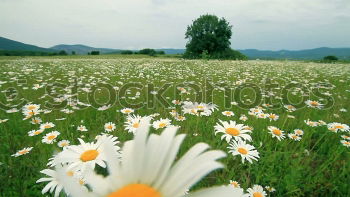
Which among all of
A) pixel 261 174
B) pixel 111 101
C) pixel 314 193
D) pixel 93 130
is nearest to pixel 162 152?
pixel 261 174

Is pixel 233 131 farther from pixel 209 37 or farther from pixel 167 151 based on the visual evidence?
pixel 209 37

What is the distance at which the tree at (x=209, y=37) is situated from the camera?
139 feet

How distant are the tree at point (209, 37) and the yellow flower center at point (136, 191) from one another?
42125mm

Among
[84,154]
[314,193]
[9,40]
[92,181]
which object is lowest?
[314,193]

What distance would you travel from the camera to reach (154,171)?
19.6 inches

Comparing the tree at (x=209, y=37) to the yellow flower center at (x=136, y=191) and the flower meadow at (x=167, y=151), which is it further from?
the yellow flower center at (x=136, y=191)

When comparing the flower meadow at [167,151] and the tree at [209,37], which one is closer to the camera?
the flower meadow at [167,151]

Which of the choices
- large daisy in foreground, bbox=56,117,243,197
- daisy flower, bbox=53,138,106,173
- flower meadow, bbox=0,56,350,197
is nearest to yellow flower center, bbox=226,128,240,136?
flower meadow, bbox=0,56,350,197

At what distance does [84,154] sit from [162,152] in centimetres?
114

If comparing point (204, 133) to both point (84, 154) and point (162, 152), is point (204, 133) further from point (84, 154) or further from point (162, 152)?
point (162, 152)

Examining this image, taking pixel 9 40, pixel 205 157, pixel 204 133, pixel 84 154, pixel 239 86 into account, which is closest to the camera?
pixel 205 157

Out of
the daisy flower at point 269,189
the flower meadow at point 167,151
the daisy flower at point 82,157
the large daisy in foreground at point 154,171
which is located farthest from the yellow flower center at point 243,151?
the large daisy in foreground at point 154,171

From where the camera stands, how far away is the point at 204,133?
2945 mm

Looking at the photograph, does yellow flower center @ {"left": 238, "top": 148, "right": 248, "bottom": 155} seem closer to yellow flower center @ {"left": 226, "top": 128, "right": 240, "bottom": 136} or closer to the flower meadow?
the flower meadow
